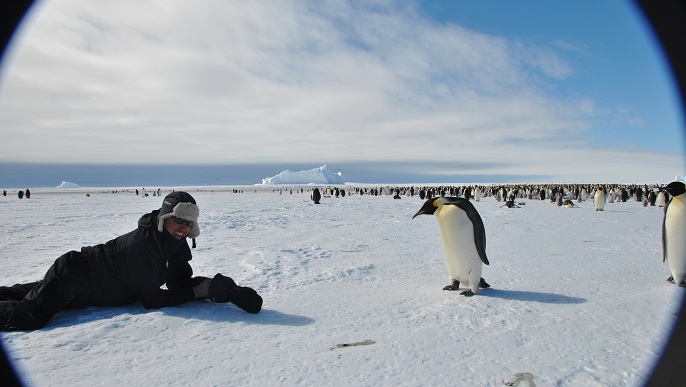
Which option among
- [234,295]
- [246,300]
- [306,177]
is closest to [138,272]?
[234,295]

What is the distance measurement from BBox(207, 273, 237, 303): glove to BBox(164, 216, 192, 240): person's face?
43 cm

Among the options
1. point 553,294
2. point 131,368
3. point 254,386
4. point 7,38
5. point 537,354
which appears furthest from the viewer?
point 553,294

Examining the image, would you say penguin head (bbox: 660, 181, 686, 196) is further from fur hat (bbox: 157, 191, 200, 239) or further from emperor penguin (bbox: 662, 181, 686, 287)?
fur hat (bbox: 157, 191, 200, 239)

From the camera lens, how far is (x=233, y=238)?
8.17 m

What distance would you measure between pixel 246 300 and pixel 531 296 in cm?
247

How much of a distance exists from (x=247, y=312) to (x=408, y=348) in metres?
1.38

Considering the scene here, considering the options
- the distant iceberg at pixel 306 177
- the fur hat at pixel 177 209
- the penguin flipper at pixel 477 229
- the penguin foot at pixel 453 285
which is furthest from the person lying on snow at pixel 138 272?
the distant iceberg at pixel 306 177

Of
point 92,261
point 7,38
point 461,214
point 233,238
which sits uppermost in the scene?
point 7,38

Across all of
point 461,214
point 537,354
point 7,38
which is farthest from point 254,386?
point 461,214

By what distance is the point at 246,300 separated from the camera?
3.18m

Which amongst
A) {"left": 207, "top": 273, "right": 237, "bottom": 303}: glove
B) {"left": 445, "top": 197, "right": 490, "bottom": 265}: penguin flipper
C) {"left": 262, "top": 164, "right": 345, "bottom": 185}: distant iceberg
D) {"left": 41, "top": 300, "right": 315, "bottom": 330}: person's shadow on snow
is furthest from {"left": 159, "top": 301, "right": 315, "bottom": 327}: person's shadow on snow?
{"left": 262, "top": 164, "right": 345, "bottom": 185}: distant iceberg

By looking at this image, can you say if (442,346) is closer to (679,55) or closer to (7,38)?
(679,55)

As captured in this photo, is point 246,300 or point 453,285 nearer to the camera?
point 246,300

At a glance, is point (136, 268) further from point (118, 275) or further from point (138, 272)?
point (118, 275)
